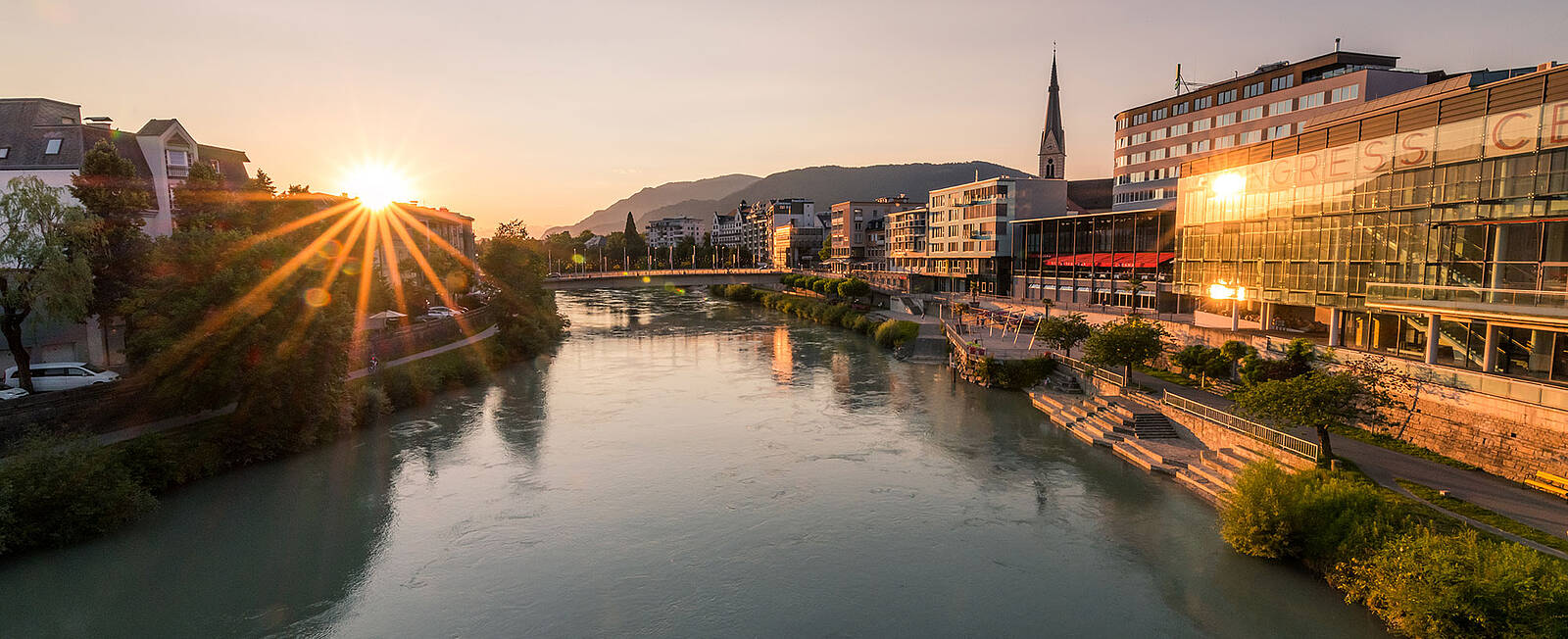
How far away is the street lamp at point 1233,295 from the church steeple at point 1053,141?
71.4 metres

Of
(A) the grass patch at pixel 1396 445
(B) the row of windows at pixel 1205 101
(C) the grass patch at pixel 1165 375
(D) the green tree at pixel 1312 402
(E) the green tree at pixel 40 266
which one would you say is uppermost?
(B) the row of windows at pixel 1205 101

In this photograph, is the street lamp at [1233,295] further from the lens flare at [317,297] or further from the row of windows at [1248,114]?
the lens flare at [317,297]

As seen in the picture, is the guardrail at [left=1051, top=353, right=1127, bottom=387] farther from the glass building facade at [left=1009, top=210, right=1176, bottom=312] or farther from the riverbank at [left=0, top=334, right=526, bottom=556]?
the riverbank at [left=0, top=334, right=526, bottom=556]

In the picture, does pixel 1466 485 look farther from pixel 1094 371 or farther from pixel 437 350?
pixel 437 350

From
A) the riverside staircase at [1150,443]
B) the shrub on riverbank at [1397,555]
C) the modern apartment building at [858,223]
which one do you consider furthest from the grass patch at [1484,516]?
the modern apartment building at [858,223]

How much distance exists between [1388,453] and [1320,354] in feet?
24.7

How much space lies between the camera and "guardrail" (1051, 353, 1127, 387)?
132ft

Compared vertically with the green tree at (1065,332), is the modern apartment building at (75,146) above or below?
above

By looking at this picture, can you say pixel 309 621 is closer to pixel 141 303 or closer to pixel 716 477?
pixel 716 477

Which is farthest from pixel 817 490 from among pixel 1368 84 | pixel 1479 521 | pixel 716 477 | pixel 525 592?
pixel 1368 84

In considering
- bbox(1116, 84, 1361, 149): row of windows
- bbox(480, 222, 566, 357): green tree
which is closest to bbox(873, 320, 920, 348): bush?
bbox(480, 222, 566, 357): green tree

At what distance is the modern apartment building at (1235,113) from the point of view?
5881cm

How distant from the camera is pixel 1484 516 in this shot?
2089cm

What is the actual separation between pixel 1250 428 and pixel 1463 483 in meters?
6.53
